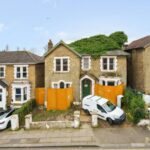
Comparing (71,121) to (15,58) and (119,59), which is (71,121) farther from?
(15,58)

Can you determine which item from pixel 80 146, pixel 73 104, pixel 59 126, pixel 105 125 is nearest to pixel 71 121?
pixel 59 126

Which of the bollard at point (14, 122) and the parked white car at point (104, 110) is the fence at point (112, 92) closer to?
the parked white car at point (104, 110)

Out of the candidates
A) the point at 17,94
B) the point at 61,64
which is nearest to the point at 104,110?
the point at 61,64

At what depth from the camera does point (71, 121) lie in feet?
75.3

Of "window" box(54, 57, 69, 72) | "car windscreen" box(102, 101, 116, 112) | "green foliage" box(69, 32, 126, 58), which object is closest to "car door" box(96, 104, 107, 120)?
"car windscreen" box(102, 101, 116, 112)

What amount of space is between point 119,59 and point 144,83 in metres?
4.15

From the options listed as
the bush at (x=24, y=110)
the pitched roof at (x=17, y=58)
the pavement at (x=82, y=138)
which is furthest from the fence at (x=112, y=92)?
the pitched roof at (x=17, y=58)

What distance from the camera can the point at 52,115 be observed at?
26.8 meters

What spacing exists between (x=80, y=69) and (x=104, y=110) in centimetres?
911

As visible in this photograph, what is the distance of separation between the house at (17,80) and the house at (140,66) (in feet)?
42.0

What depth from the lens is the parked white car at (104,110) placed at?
2341 centimetres

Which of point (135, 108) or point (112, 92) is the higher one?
point (112, 92)

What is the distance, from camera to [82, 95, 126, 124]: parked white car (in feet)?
76.8

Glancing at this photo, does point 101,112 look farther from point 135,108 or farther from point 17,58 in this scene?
point 17,58
